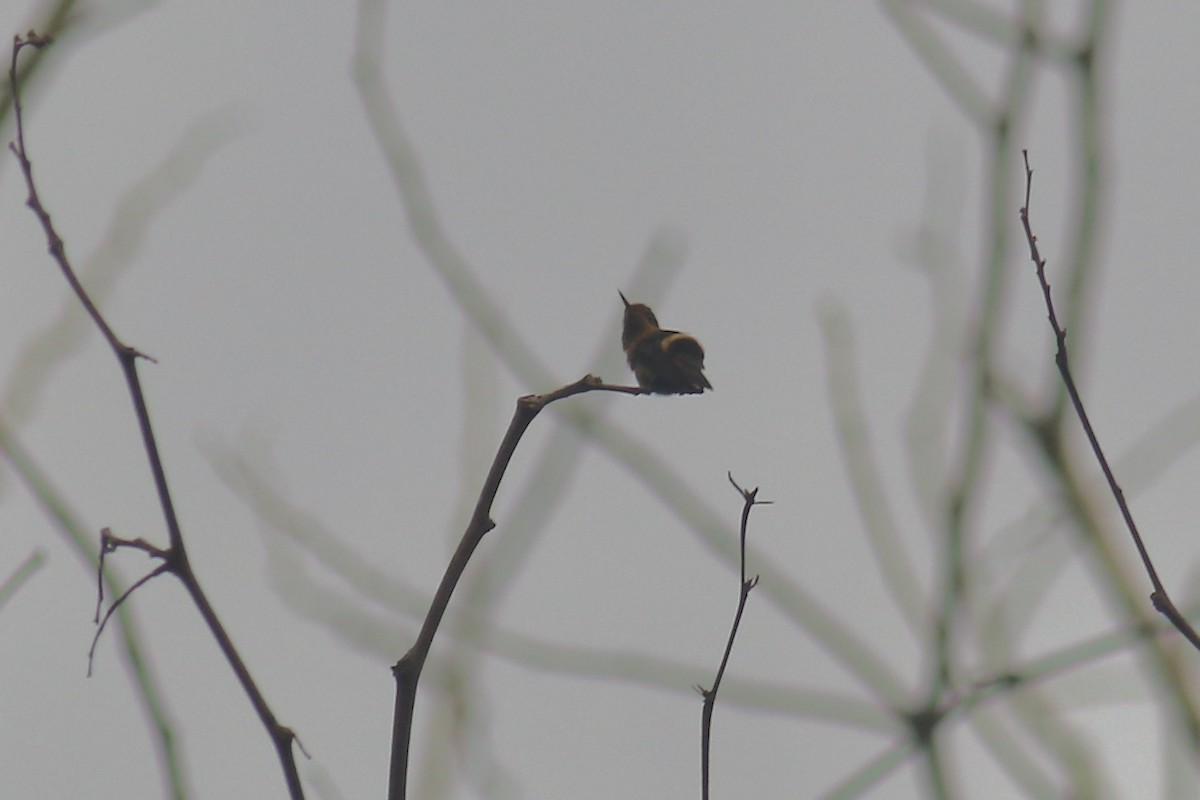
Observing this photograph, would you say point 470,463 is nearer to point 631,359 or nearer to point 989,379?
point 631,359

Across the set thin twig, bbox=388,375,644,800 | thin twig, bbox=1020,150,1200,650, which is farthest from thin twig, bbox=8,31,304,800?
thin twig, bbox=1020,150,1200,650

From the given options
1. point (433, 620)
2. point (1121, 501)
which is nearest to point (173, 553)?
point (433, 620)

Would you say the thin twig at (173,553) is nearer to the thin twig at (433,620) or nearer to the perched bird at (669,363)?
the thin twig at (433,620)

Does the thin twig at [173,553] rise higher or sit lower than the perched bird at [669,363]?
lower

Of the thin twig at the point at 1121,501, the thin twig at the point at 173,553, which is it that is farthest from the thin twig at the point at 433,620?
the thin twig at the point at 1121,501

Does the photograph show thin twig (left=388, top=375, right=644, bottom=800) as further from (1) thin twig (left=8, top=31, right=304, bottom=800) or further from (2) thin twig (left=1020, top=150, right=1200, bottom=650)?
(2) thin twig (left=1020, top=150, right=1200, bottom=650)

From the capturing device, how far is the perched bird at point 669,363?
3.28 m

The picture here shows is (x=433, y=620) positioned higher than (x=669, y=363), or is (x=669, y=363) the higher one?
(x=669, y=363)

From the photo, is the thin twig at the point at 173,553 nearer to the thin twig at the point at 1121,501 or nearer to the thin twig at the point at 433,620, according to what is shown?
the thin twig at the point at 433,620

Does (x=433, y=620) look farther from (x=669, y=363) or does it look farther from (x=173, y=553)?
(x=669, y=363)

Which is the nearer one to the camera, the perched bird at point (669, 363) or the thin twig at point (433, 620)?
the thin twig at point (433, 620)

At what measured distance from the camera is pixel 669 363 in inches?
129

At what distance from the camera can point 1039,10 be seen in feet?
12.8

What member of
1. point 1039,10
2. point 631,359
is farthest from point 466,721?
point 1039,10
